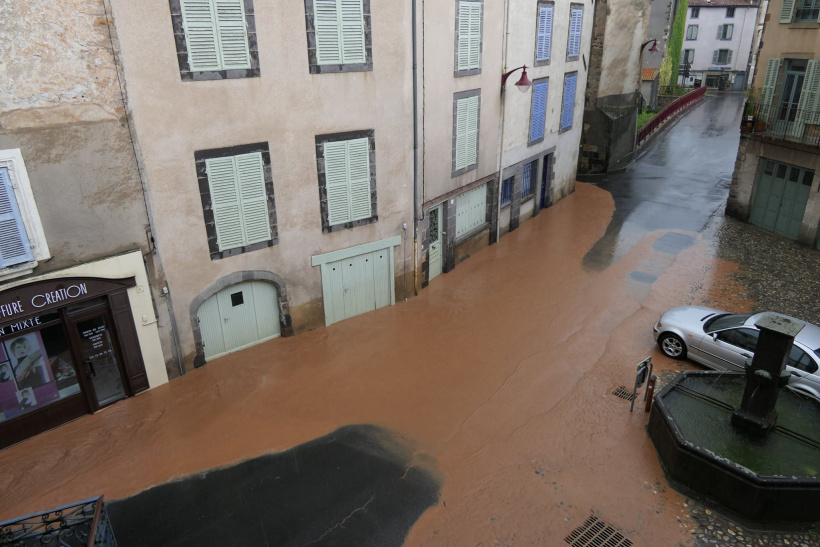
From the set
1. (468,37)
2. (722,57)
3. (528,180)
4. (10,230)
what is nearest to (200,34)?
(10,230)

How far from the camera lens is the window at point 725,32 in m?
54.6

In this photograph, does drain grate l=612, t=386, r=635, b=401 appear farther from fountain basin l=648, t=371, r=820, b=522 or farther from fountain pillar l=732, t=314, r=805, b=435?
fountain pillar l=732, t=314, r=805, b=435

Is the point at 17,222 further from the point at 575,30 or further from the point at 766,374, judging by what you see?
the point at 575,30

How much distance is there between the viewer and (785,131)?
19.9 metres

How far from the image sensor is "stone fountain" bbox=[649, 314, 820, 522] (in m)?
9.12

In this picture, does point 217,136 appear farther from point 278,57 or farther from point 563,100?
point 563,100

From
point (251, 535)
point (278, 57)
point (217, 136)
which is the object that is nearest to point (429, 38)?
point (278, 57)

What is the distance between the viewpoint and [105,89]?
10.4 m

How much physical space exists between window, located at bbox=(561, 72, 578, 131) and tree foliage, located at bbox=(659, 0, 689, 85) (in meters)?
29.2

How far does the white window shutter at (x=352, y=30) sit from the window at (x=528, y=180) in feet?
35.2

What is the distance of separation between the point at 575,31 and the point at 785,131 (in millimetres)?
8673

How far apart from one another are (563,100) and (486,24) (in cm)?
758

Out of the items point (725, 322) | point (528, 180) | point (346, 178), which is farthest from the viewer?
point (528, 180)

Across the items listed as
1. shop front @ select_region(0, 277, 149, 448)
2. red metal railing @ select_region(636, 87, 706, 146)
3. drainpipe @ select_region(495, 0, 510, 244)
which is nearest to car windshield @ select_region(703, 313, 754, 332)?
drainpipe @ select_region(495, 0, 510, 244)
